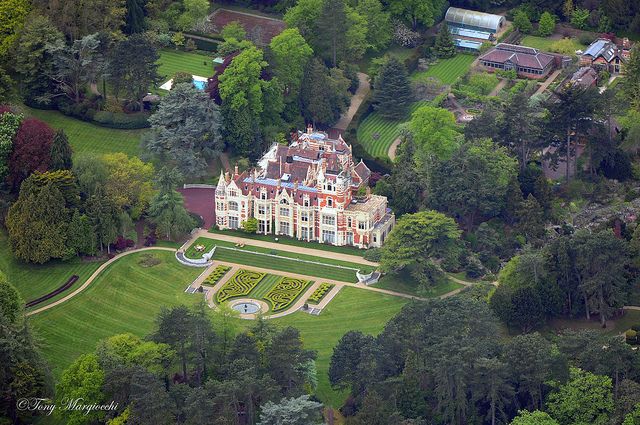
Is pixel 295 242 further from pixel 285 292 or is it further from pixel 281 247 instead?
pixel 285 292

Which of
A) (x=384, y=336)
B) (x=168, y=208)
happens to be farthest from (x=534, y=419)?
(x=168, y=208)

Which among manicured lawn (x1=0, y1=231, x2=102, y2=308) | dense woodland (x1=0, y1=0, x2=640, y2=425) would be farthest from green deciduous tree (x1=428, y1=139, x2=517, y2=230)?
manicured lawn (x1=0, y1=231, x2=102, y2=308)

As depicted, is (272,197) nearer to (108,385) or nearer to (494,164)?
(494,164)

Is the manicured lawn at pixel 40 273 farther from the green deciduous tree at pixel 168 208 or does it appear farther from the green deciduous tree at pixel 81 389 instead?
the green deciduous tree at pixel 81 389

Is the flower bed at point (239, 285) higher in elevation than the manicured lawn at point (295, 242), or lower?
lower

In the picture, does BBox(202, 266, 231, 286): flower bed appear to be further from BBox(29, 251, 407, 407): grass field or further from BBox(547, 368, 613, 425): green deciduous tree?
BBox(547, 368, 613, 425): green deciduous tree

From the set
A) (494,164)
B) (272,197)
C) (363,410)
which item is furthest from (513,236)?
(363,410)

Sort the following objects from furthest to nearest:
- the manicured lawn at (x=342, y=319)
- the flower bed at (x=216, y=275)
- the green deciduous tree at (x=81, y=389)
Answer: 1. the flower bed at (x=216, y=275)
2. the manicured lawn at (x=342, y=319)
3. the green deciduous tree at (x=81, y=389)

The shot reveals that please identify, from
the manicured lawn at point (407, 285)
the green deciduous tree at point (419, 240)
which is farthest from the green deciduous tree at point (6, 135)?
the manicured lawn at point (407, 285)

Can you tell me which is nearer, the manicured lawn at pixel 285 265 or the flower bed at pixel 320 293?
the flower bed at pixel 320 293
